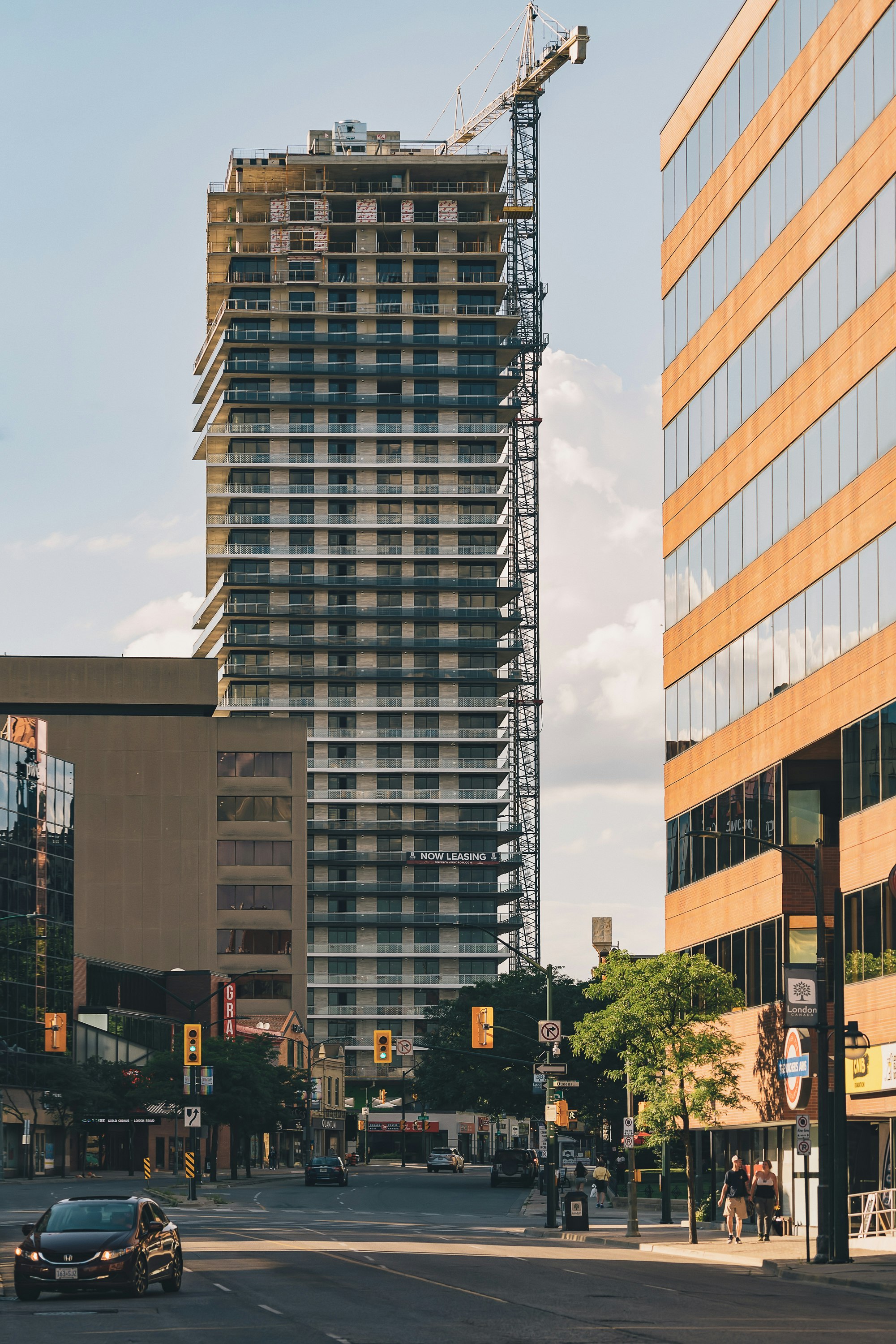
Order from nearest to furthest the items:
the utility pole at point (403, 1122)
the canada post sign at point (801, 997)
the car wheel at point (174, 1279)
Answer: the car wheel at point (174, 1279) → the canada post sign at point (801, 997) → the utility pole at point (403, 1122)

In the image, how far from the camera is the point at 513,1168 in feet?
327

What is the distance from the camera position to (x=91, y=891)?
137250mm

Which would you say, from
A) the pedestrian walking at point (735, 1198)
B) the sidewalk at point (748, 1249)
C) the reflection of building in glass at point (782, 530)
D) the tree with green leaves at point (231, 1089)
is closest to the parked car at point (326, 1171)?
the tree with green leaves at point (231, 1089)

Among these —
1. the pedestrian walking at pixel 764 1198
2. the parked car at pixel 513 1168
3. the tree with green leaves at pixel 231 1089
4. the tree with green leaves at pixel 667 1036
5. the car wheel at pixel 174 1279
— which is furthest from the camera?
the tree with green leaves at pixel 231 1089

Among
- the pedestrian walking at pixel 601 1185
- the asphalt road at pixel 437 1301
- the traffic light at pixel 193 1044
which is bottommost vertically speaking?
the pedestrian walking at pixel 601 1185

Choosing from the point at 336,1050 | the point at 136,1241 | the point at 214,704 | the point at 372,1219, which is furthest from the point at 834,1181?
the point at 336,1050

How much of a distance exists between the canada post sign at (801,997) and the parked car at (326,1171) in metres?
60.3

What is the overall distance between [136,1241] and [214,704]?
12305 centimetres

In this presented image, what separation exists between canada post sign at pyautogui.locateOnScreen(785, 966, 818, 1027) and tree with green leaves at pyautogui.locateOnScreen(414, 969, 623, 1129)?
198ft

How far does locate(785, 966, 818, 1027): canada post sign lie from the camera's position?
36.9m

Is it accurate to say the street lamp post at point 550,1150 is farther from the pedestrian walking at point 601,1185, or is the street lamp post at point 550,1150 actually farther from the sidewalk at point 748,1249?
the pedestrian walking at point 601,1185

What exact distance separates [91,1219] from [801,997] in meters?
16.2

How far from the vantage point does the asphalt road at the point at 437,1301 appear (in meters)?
22.0

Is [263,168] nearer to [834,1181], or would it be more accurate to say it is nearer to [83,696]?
[83,696]
